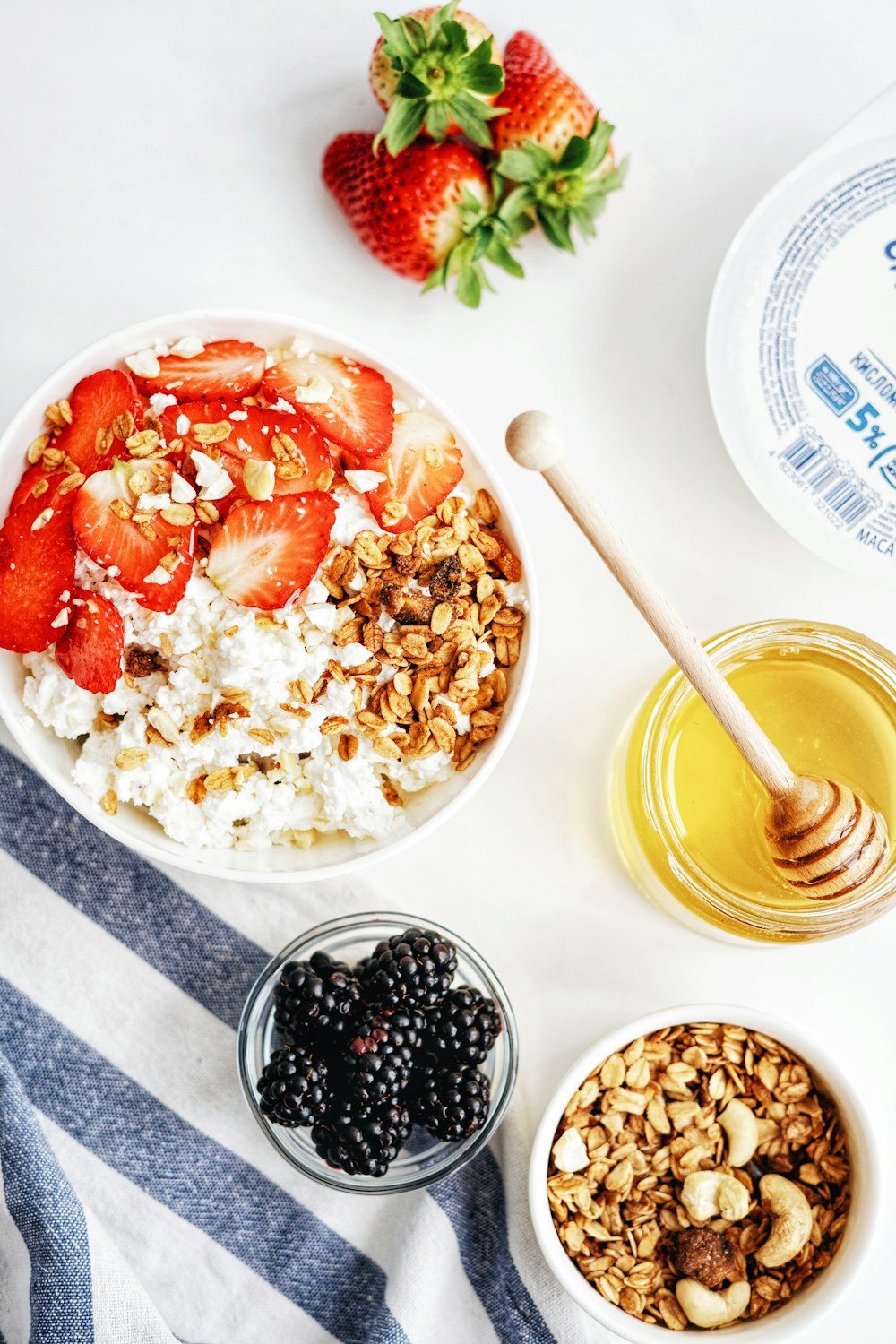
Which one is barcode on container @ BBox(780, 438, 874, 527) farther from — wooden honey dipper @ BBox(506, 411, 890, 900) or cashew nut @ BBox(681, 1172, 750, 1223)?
cashew nut @ BBox(681, 1172, 750, 1223)

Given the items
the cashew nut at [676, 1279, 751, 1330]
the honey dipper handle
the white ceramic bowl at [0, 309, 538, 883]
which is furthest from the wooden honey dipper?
the cashew nut at [676, 1279, 751, 1330]

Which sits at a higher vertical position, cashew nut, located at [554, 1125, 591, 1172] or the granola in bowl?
the granola in bowl

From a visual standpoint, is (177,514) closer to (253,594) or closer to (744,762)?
(253,594)

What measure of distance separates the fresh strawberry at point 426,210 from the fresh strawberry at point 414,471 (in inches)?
9.4

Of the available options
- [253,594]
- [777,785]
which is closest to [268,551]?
[253,594]

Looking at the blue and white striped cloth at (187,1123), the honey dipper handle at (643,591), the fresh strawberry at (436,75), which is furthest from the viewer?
the blue and white striped cloth at (187,1123)

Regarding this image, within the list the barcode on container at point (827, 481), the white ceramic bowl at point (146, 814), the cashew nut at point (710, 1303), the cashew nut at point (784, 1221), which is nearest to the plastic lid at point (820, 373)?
the barcode on container at point (827, 481)

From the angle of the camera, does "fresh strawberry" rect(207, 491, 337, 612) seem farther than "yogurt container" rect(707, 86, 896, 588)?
No

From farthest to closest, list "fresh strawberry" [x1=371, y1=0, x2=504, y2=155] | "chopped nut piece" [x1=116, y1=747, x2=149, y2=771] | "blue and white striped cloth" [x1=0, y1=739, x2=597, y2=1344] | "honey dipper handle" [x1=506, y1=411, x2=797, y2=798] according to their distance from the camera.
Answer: "blue and white striped cloth" [x1=0, y1=739, x2=597, y2=1344] < "fresh strawberry" [x1=371, y1=0, x2=504, y2=155] < "chopped nut piece" [x1=116, y1=747, x2=149, y2=771] < "honey dipper handle" [x1=506, y1=411, x2=797, y2=798]

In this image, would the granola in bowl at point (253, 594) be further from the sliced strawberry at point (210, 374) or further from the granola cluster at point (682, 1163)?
the granola cluster at point (682, 1163)

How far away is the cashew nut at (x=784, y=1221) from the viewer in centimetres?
123

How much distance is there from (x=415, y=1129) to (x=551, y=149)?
1153 millimetres

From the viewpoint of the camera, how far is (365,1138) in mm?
1134

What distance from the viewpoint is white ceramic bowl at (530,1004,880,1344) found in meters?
1.20
